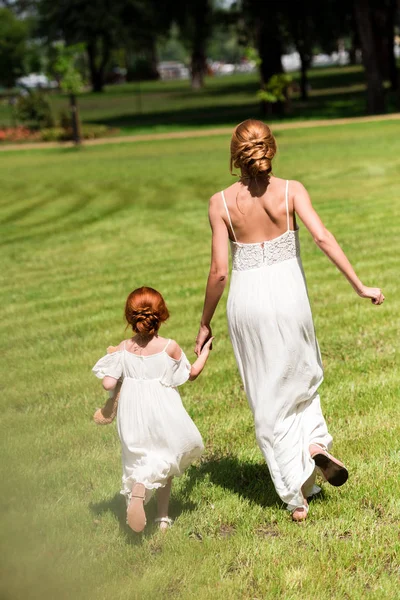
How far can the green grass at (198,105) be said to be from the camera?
1650 inches

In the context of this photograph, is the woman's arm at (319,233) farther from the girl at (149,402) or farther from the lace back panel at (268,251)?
the girl at (149,402)

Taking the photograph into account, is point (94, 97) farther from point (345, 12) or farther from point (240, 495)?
point (240, 495)

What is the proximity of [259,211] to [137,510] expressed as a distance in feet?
5.46

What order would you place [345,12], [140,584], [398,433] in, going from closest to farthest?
[140,584]
[398,433]
[345,12]

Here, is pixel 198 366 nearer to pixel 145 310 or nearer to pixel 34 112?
pixel 145 310

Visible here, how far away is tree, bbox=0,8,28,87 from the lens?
88.7 m

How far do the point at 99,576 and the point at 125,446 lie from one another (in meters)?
0.68

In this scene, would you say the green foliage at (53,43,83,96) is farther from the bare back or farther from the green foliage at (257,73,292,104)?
the bare back

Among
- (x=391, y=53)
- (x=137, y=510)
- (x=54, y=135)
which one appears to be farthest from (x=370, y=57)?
(x=137, y=510)

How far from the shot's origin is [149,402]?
503cm

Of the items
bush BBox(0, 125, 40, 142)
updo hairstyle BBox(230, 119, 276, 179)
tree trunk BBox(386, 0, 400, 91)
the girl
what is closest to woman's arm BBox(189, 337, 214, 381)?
the girl

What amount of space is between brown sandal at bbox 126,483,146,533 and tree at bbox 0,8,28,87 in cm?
8785

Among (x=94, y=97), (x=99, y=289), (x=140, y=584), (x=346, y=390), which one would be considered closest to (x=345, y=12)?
(x=94, y=97)

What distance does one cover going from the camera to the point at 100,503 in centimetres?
568
